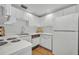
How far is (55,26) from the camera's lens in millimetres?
1462

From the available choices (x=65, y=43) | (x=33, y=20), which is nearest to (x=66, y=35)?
(x=65, y=43)

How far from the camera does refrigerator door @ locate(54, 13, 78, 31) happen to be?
1.27 metres

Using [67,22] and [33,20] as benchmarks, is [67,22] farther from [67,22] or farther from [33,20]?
[33,20]

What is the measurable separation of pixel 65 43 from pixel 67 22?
355mm

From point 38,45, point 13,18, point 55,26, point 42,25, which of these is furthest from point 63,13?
point 13,18

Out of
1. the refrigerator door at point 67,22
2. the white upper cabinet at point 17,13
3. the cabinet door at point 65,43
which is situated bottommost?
the cabinet door at point 65,43

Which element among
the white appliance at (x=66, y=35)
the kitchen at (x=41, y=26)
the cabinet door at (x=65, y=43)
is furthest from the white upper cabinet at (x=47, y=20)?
the cabinet door at (x=65, y=43)

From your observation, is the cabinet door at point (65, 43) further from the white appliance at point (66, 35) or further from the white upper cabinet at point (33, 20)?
the white upper cabinet at point (33, 20)

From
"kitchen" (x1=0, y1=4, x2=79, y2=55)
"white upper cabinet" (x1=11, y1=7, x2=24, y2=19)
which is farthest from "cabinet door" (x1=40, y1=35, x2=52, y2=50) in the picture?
"white upper cabinet" (x1=11, y1=7, x2=24, y2=19)

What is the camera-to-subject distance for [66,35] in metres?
1.35

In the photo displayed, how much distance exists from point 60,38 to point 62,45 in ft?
0.41

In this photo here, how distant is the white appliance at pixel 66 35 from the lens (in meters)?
1.25

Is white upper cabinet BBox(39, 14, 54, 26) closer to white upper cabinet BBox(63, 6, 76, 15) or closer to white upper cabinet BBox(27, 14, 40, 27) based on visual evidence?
white upper cabinet BBox(27, 14, 40, 27)
